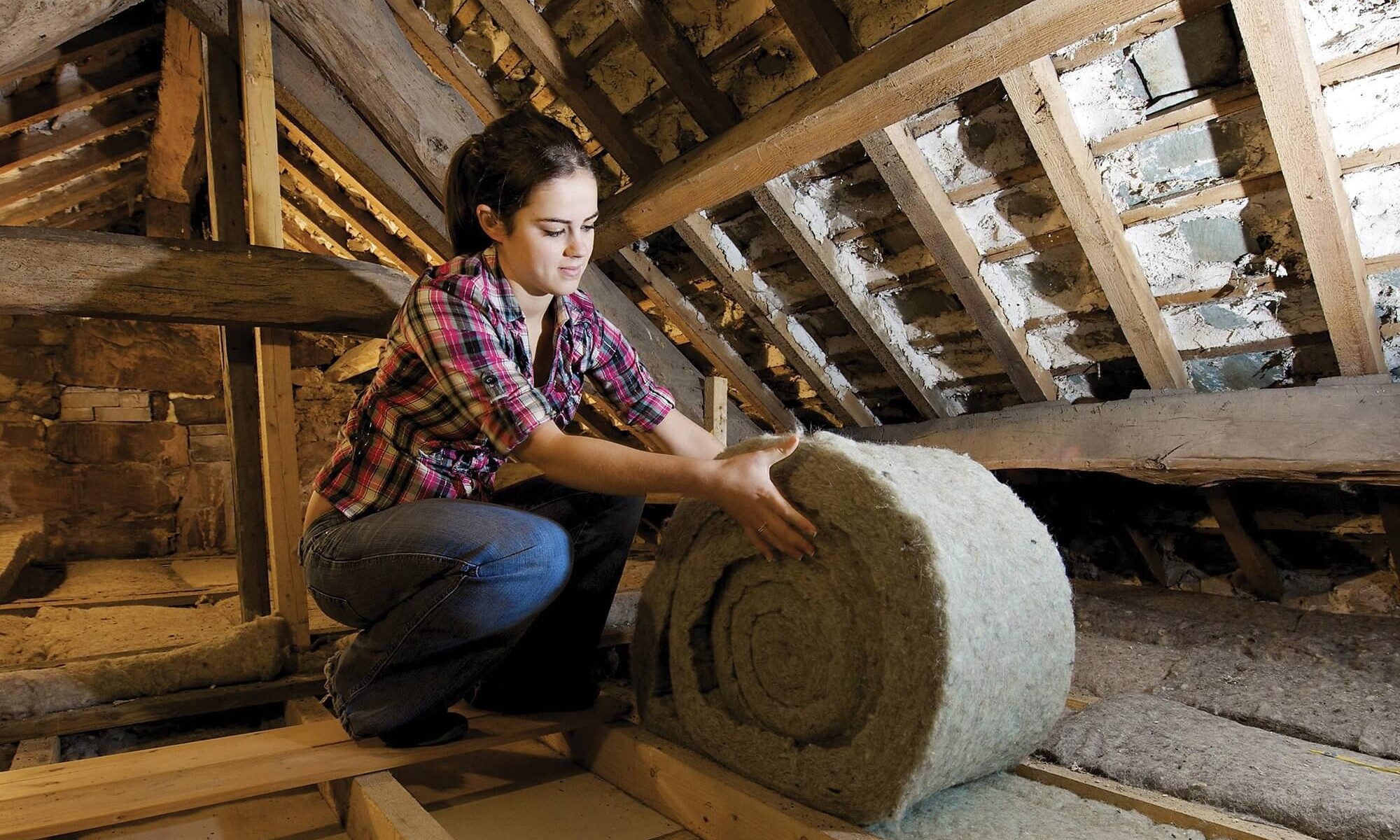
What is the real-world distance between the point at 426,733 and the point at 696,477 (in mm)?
744

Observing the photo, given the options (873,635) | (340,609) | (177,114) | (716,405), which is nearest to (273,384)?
(340,609)

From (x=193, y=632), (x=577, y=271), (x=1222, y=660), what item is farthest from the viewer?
(x=193, y=632)

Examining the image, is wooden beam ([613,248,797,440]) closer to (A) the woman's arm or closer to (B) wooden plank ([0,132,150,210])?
(A) the woman's arm

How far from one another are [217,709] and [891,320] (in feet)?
7.70

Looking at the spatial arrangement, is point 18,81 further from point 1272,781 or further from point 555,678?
point 1272,781

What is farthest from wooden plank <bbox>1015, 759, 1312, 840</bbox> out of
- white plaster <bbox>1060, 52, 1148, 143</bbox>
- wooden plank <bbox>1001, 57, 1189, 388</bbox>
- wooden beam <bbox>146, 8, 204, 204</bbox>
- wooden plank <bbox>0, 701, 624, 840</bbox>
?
wooden beam <bbox>146, 8, 204, 204</bbox>

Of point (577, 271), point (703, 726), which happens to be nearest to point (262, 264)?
point (577, 271)

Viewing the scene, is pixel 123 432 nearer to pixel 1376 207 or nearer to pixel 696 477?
pixel 696 477

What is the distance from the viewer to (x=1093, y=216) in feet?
7.33

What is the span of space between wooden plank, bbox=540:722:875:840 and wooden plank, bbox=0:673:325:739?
897 mm

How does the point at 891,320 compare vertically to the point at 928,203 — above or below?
below

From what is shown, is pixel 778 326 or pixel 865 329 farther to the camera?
pixel 778 326

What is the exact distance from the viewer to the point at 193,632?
9.70 feet

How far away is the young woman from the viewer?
1368mm
